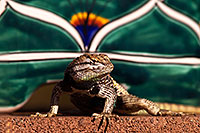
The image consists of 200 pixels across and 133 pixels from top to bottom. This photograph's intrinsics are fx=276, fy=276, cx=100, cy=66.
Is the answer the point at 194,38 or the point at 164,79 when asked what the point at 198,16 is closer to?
the point at 194,38

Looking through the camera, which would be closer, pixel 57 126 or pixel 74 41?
pixel 57 126

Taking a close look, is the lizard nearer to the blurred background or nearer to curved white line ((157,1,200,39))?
the blurred background

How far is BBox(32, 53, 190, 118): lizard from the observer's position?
2961 millimetres

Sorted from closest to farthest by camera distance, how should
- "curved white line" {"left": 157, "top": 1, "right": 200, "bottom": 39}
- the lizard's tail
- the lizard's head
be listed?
the lizard's head
the lizard's tail
"curved white line" {"left": 157, "top": 1, "right": 200, "bottom": 39}

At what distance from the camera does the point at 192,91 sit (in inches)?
185

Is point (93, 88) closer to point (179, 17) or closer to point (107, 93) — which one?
point (107, 93)

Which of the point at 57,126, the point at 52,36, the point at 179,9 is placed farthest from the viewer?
A: the point at 179,9

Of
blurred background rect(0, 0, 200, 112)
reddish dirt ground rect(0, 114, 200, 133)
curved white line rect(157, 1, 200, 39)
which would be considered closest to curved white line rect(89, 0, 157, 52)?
blurred background rect(0, 0, 200, 112)

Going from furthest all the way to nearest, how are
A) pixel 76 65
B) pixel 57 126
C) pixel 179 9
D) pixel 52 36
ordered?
1. pixel 179 9
2. pixel 52 36
3. pixel 76 65
4. pixel 57 126

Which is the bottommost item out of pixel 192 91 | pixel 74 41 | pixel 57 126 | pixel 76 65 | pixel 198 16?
pixel 57 126

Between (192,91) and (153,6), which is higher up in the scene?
(153,6)

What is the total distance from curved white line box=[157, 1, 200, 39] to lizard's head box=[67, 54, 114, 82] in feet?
7.01

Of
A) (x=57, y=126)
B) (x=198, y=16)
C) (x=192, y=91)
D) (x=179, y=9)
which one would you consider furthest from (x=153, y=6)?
(x=57, y=126)

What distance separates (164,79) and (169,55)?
421 mm
